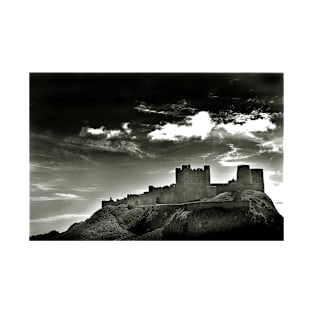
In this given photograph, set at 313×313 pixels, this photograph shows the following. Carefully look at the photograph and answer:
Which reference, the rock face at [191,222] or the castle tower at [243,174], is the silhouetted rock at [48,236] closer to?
the rock face at [191,222]

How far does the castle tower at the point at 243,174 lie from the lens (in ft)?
16.5

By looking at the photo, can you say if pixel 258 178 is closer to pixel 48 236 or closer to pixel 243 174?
pixel 243 174

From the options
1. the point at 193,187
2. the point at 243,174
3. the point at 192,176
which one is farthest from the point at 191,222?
the point at 243,174

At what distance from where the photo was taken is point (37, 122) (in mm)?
5000

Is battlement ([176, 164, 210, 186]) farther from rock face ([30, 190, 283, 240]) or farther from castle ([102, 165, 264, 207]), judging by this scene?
rock face ([30, 190, 283, 240])

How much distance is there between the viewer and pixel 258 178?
5.01 metres

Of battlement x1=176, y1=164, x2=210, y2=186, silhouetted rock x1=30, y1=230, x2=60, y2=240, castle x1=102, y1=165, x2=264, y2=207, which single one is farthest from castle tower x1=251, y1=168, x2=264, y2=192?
silhouetted rock x1=30, y1=230, x2=60, y2=240

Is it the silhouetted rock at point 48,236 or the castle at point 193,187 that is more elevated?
the castle at point 193,187

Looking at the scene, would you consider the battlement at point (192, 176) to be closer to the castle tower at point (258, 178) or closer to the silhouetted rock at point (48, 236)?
the castle tower at point (258, 178)

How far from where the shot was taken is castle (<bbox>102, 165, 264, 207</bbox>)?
501 centimetres

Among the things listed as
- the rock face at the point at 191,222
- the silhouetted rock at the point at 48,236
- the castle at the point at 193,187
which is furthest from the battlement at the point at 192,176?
the silhouetted rock at the point at 48,236

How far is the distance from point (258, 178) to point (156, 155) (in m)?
0.97

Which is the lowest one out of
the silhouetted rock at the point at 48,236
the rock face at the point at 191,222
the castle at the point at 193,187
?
the silhouetted rock at the point at 48,236
